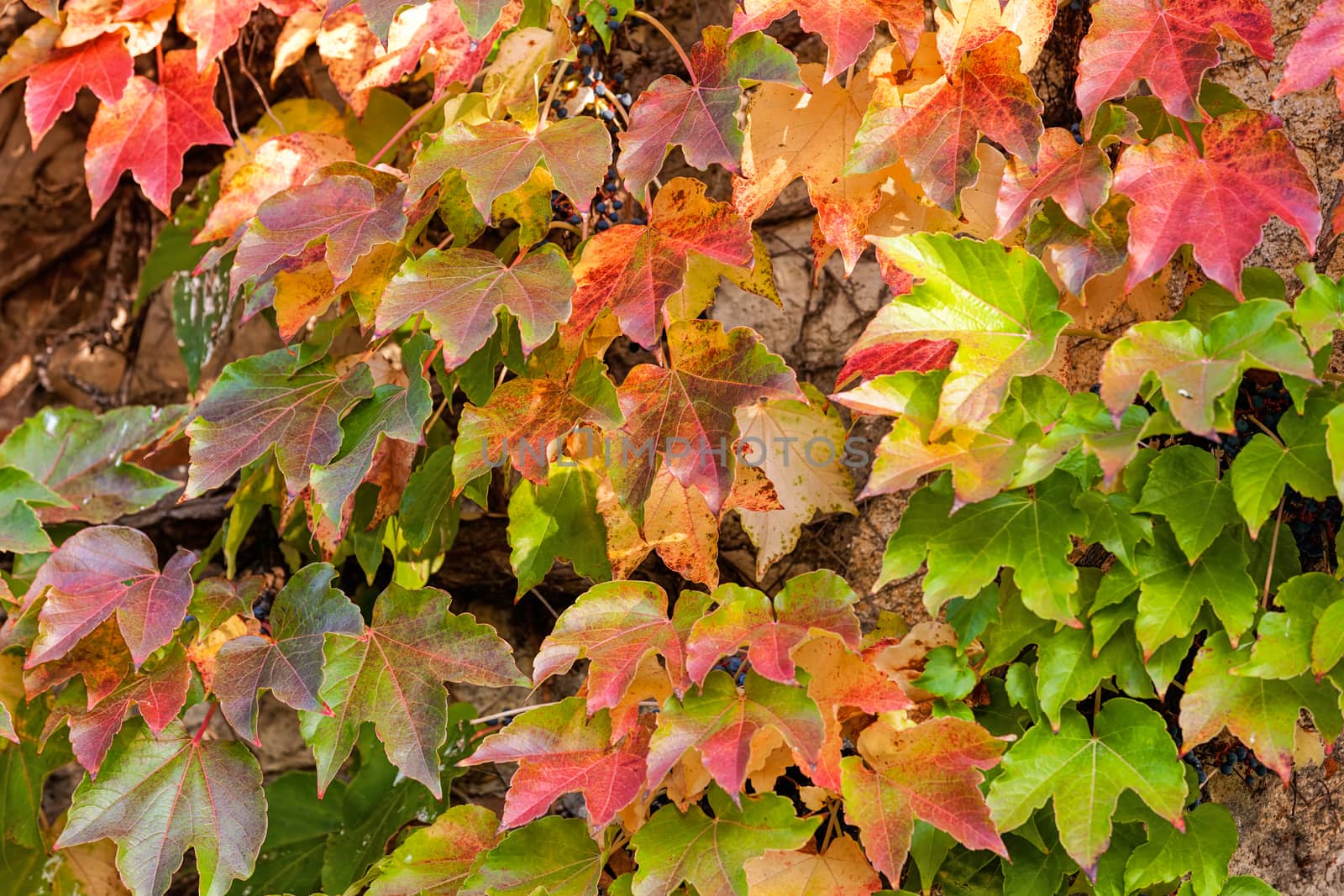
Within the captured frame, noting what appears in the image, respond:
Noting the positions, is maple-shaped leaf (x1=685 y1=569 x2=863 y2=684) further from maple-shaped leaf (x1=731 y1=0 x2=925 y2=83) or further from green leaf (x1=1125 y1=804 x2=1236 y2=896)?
maple-shaped leaf (x1=731 y1=0 x2=925 y2=83)

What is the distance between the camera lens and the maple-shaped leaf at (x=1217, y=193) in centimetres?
88

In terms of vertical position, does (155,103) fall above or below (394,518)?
above

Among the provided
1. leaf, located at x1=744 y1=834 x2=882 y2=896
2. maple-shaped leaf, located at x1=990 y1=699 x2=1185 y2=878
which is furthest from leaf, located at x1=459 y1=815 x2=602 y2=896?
maple-shaped leaf, located at x1=990 y1=699 x2=1185 y2=878

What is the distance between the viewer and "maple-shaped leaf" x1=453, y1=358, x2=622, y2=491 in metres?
0.99

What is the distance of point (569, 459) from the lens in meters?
1.15

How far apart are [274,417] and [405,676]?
0.29m

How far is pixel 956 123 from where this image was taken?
0.99 metres

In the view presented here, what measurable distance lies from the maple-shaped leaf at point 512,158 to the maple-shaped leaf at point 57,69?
0.57 meters

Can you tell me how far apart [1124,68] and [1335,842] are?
865mm

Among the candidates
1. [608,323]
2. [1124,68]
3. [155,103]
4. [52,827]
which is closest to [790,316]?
[608,323]

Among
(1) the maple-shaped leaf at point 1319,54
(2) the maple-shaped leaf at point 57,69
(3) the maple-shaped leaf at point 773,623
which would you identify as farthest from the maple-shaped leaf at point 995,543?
(2) the maple-shaped leaf at point 57,69

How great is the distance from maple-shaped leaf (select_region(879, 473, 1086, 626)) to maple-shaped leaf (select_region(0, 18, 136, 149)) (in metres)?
1.09

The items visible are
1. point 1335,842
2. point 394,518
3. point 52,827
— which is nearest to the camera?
point 1335,842

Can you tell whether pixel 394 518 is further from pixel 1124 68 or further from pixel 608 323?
pixel 1124 68
